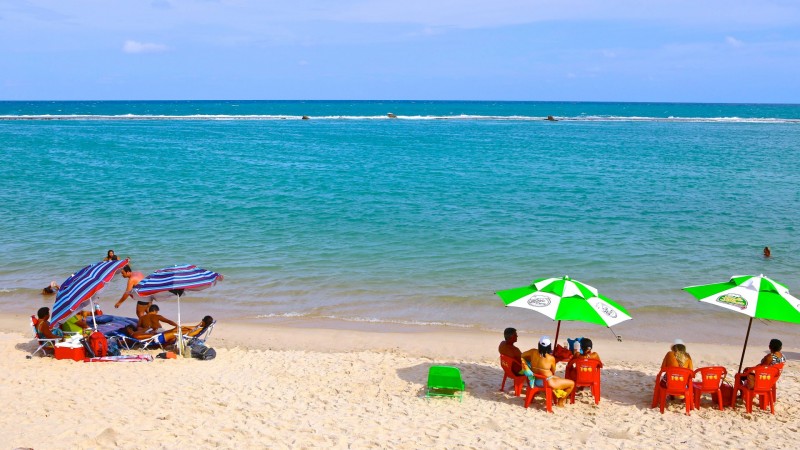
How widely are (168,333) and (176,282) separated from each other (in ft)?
4.15

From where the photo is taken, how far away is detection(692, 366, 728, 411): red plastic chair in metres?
9.12

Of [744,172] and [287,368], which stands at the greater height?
[744,172]

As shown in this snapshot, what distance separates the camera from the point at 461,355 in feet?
39.3

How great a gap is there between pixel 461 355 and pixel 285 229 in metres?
11.8

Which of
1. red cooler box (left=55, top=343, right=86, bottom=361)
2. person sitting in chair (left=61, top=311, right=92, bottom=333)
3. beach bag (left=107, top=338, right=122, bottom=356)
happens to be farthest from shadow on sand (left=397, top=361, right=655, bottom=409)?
person sitting in chair (left=61, top=311, right=92, bottom=333)

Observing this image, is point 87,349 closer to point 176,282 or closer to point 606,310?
point 176,282

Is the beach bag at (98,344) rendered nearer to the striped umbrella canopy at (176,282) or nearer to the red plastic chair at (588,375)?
the striped umbrella canopy at (176,282)

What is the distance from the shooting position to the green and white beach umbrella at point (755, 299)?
8.78 metres

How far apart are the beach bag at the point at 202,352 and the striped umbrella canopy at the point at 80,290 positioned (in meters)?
1.93

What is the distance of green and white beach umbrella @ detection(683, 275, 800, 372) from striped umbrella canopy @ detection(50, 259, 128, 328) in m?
9.40

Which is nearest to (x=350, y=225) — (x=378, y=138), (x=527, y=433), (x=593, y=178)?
(x=527, y=433)

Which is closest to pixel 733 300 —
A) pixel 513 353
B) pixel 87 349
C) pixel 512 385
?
pixel 513 353

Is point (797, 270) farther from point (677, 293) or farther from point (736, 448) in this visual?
point (736, 448)

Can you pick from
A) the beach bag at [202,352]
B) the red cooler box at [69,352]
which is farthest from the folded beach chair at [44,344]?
the beach bag at [202,352]
